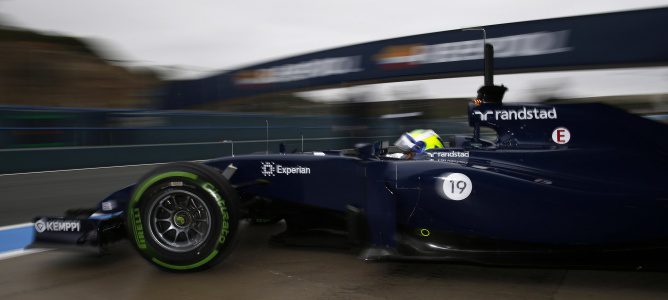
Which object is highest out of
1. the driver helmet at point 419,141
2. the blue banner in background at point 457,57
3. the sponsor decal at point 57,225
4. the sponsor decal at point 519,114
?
the blue banner in background at point 457,57

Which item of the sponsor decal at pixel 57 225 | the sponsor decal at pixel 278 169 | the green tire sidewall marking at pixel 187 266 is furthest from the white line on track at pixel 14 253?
the sponsor decal at pixel 278 169

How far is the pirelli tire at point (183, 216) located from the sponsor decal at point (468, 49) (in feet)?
42.3

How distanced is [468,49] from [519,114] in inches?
514

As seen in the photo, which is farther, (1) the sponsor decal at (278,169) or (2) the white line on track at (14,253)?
(2) the white line on track at (14,253)

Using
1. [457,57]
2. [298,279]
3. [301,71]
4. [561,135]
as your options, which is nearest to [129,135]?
[457,57]

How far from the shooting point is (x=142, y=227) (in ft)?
10.2

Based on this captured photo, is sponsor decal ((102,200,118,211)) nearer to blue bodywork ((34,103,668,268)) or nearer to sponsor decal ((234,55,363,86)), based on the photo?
blue bodywork ((34,103,668,268))

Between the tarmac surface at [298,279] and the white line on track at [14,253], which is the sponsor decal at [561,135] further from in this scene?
the white line on track at [14,253]

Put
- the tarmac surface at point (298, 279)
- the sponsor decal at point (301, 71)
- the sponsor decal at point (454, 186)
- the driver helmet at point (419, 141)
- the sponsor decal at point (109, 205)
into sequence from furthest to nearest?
the sponsor decal at point (301, 71) < the driver helmet at point (419, 141) < the sponsor decal at point (109, 205) < the sponsor decal at point (454, 186) < the tarmac surface at point (298, 279)

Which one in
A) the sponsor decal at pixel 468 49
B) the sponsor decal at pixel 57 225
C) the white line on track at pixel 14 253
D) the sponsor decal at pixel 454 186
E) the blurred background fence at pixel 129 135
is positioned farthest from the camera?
the sponsor decal at pixel 468 49

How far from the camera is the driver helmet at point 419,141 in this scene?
470 cm

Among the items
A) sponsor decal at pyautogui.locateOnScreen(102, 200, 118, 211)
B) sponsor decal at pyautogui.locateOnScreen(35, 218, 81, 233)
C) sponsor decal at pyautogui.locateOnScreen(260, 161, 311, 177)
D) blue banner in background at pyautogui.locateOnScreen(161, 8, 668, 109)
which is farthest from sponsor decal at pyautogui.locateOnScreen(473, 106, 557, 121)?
blue banner in background at pyautogui.locateOnScreen(161, 8, 668, 109)

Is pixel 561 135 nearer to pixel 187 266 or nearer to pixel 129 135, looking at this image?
pixel 187 266

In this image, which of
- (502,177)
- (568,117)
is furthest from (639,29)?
(502,177)
